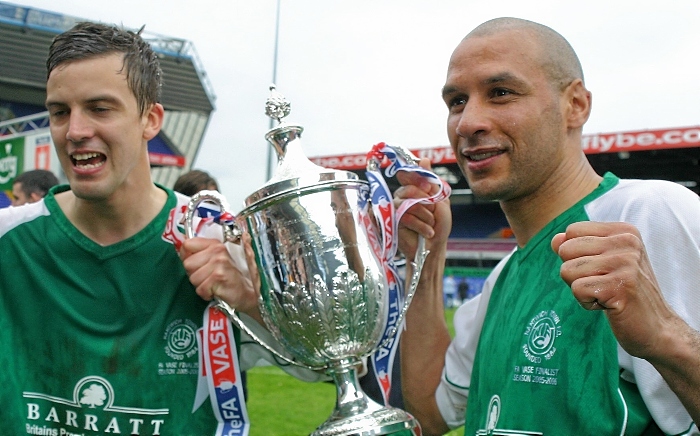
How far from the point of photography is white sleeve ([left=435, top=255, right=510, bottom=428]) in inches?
72.4

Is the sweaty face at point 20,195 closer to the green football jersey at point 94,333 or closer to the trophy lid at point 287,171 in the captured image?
the green football jersey at point 94,333

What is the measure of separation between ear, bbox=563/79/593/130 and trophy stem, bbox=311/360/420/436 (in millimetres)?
713

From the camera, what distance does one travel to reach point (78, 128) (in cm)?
162

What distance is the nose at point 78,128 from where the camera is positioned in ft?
5.32

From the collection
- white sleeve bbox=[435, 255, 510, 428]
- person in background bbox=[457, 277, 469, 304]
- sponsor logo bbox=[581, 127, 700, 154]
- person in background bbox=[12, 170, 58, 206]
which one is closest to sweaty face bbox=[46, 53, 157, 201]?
white sleeve bbox=[435, 255, 510, 428]

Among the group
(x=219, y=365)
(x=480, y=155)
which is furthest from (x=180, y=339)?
(x=480, y=155)

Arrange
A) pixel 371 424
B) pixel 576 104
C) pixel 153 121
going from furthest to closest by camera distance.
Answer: pixel 153 121
pixel 576 104
pixel 371 424

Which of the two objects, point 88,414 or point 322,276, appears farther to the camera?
point 88,414

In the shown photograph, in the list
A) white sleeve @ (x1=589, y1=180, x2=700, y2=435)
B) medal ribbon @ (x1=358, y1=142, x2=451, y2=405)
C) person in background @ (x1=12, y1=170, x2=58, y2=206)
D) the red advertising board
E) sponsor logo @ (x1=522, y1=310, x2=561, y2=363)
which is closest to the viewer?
white sleeve @ (x1=589, y1=180, x2=700, y2=435)

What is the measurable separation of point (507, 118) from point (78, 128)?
0.93 meters

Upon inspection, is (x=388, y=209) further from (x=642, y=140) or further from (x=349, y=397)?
(x=642, y=140)

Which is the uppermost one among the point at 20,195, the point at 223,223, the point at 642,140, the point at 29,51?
the point at 29,51

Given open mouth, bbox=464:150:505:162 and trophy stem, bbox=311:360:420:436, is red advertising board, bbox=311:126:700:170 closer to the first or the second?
open mouth, bbox=464:150:505:162

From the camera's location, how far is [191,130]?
25.1 metres
